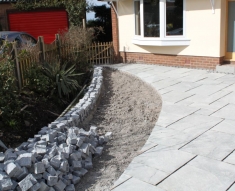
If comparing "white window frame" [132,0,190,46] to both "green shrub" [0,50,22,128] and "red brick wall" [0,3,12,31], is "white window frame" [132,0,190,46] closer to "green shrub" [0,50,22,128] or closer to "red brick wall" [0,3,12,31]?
"green shrub" [0,50,22,128]

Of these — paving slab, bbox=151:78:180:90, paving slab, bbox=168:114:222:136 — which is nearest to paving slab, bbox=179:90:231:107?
paving slab, bbox=168:114:222:136

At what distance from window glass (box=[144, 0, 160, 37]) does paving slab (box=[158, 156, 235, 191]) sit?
25.9ft

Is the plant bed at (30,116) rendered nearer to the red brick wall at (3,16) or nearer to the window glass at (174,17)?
the window glass at (174,17)

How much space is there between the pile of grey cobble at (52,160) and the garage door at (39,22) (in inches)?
563

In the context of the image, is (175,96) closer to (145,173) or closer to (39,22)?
(145,173)

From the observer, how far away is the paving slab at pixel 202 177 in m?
3.67

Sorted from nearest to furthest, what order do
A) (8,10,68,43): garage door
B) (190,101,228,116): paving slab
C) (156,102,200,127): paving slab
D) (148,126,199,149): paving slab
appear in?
(148,126,199,149): paving slab, (156,102,200,127): paving slab, (190,101,228,116): paving slab, (8,10,68,43): garage door

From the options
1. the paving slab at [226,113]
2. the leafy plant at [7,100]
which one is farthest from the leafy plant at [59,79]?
the paving slab at [226,113]

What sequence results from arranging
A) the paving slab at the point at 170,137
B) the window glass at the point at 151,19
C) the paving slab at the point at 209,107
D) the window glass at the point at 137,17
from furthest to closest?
1. the window glass at the point at 137,17
2. the window glass at the point at 151,19
3. the paving slab at the point at 209,107
4. the paving slab at the point at 170,137

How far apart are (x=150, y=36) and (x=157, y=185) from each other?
865cm

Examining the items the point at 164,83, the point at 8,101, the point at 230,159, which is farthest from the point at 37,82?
the point at 230,159

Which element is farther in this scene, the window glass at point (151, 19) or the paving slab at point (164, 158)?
the window glass at point (151, 19)

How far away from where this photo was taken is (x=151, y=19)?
38.0 feet

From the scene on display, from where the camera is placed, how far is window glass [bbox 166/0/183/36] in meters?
10.8
